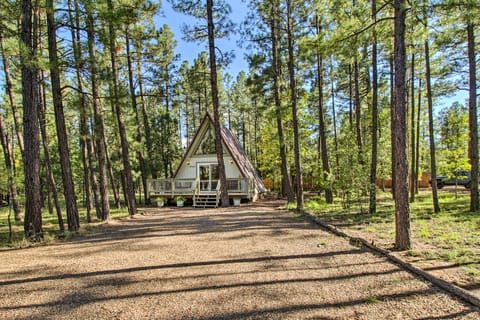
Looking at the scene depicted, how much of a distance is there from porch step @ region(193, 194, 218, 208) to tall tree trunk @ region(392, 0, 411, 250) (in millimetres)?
10978

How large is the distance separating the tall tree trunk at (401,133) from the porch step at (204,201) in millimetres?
10978

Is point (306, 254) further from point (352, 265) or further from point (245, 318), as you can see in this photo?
point (245, 318)

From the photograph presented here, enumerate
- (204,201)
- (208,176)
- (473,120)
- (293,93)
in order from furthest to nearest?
(208,176)
(204,201)
(293,93)
(473,120)

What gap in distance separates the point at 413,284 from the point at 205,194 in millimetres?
12822

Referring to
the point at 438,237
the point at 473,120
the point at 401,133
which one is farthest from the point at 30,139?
the point at 473,120

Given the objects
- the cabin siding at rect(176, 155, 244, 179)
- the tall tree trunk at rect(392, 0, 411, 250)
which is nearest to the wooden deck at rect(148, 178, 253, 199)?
the cabin siding at rect(176, 155, 244, 179)

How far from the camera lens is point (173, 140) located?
21234mm

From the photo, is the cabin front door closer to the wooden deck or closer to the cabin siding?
the wooden deck

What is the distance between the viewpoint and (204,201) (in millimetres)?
15094

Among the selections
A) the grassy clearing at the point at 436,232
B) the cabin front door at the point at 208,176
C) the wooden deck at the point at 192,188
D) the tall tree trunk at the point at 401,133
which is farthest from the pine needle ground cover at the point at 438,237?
the cabin front door at the point at 208,176

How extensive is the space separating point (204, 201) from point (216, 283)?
463 inches

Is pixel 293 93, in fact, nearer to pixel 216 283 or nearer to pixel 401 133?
pixel 401 133

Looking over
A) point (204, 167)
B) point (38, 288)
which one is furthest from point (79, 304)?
point (204, 167)

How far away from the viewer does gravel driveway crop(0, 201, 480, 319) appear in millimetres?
2768
